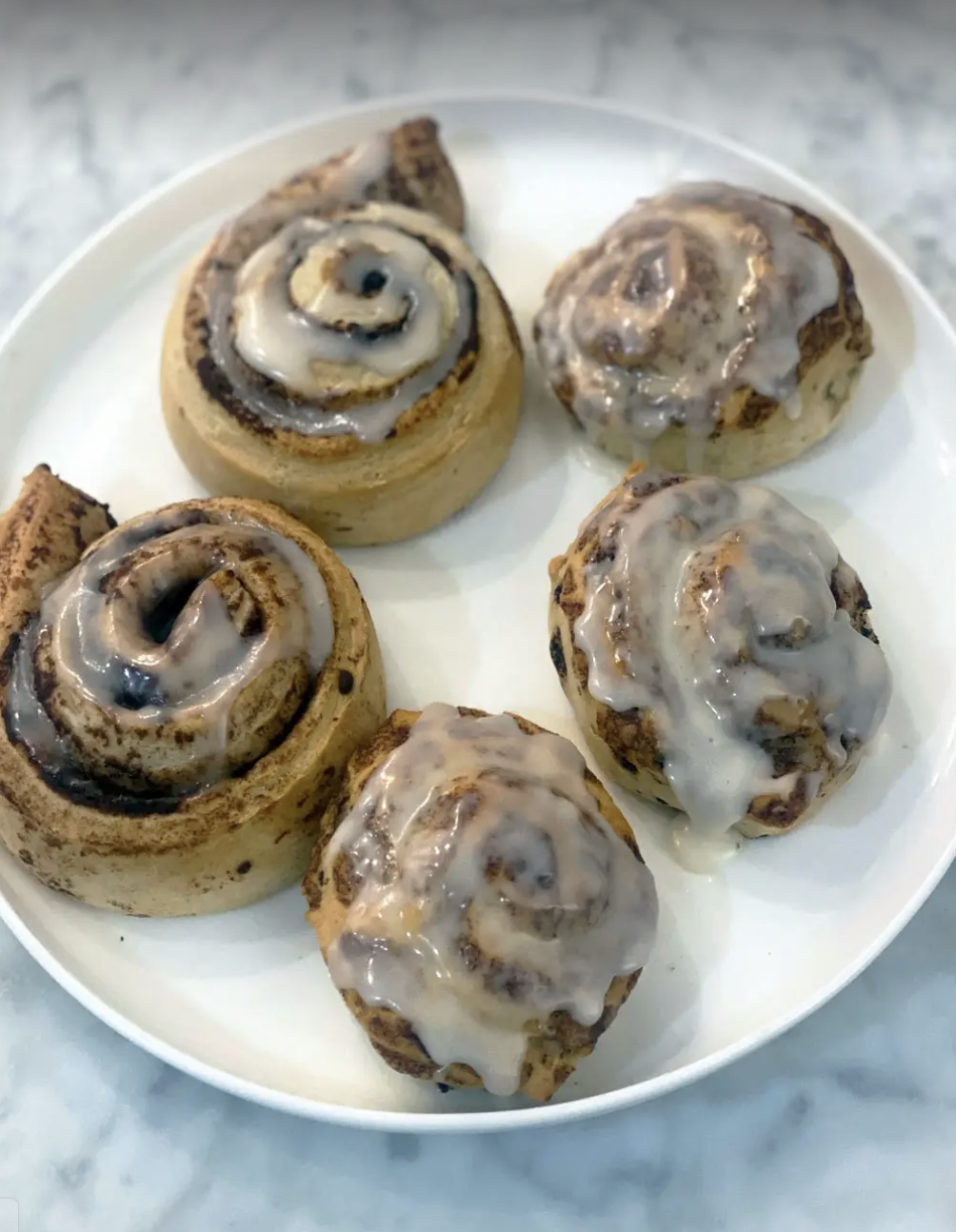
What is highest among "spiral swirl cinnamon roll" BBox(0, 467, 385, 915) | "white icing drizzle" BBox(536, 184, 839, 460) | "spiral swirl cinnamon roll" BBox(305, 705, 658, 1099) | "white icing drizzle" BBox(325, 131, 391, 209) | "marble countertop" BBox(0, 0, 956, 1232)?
"white icing drizzle" BBox(325, 131, 391, 209)

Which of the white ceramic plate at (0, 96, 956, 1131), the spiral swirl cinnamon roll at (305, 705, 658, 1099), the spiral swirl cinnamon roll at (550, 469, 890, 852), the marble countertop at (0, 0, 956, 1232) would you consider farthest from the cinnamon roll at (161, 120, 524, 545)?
the marble countertop at (0, 0, 956, 1232)

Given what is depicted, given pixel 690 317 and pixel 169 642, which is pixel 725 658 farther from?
pixel 169 642

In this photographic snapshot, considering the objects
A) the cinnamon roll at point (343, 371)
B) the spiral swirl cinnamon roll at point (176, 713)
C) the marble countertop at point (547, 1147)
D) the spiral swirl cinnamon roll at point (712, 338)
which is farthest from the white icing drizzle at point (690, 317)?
the marble countertop at point (547, 1147)

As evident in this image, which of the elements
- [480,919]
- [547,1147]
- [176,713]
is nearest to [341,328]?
[176,713]

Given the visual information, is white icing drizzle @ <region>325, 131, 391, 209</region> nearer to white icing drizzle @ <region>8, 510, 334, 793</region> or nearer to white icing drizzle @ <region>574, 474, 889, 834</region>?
white icing drizzle @ <region>8, 510, 334, 793</region>

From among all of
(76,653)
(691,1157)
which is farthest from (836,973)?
(76,653)

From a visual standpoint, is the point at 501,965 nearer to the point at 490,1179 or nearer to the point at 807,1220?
the point at 490,1179
